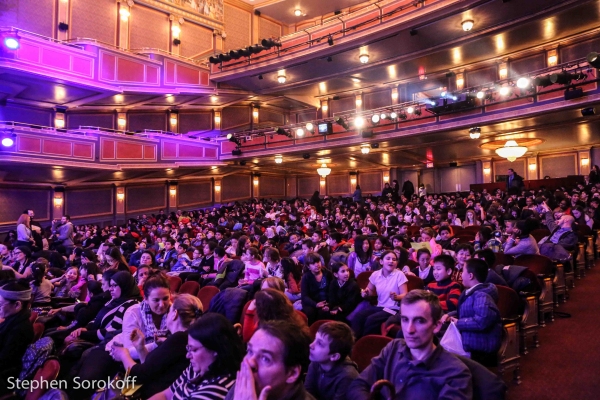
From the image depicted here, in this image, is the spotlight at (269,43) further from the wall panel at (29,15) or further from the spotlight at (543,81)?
the spotlight at (543,81)

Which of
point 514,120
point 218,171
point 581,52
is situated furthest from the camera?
point 218,171

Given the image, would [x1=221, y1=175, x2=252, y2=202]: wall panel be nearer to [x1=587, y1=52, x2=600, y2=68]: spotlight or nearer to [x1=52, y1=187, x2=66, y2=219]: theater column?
[x1=52, y1=187, x2=66, y2=219]: theater column

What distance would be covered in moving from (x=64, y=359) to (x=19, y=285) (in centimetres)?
61

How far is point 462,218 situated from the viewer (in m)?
8.52

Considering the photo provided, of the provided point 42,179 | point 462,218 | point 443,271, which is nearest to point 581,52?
point 462,218

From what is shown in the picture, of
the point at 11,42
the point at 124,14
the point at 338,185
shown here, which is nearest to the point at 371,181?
the point at 338,185

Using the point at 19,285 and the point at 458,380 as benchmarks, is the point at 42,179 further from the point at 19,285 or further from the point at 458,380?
the point at 458,380

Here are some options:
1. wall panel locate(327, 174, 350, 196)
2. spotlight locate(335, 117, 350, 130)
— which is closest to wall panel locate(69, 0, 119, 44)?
spotlight locate(335, 117, 350, 130)

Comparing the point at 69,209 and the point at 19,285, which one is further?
the point at 69,209

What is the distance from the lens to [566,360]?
11.0 feet

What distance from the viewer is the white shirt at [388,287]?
3.62 m

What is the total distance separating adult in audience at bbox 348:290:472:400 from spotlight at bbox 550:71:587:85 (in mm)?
9131

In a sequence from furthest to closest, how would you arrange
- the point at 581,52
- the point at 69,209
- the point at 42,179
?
the point at 69,209
the point at 42,179
the point at 581,52

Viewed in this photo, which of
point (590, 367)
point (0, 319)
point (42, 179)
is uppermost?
point (42, 179)
